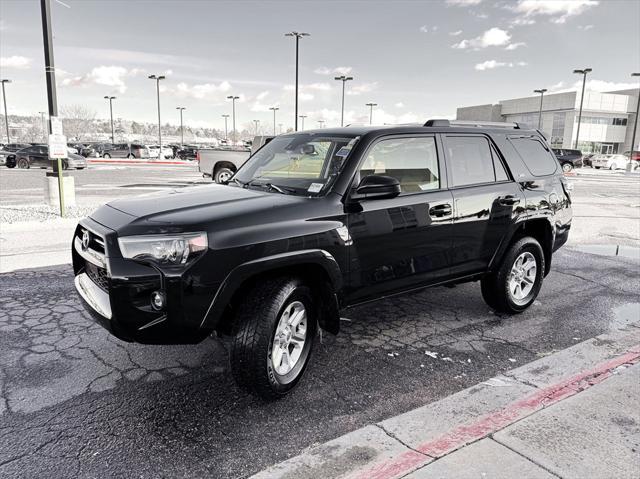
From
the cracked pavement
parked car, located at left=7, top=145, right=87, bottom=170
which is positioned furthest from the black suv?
parked car, located at left=7, top=145, right=87, bottom=170

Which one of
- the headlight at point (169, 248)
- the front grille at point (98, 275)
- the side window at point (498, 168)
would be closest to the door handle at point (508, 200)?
the side window at point (498, 168)

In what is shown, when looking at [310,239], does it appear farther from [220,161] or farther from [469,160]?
[220,161]

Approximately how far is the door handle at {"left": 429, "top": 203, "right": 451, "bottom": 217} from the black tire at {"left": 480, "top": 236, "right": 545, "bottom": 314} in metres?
1.04

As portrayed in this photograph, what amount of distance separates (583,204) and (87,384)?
15.4m

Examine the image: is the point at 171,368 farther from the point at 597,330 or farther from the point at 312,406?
the point at 597,330

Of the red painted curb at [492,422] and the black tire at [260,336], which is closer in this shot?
the red painted curb at [492,422]

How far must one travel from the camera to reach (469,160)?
465cm

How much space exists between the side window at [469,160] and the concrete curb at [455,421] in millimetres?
1665

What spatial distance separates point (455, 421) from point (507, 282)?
7.08 ft

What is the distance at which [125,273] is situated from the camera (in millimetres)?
2922

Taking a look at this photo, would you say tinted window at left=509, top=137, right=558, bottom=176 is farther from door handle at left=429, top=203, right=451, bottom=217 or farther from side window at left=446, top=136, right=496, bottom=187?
door handle at left=429, top=203, right=451, bottom=217

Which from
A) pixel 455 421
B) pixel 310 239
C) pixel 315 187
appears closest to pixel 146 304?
pixel 310 239

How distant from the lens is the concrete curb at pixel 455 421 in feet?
8.73

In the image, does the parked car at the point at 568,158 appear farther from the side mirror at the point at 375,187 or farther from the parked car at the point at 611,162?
the side mirror at the point at 375,187
